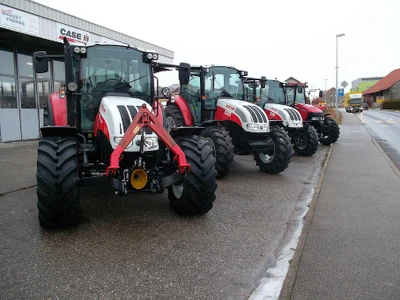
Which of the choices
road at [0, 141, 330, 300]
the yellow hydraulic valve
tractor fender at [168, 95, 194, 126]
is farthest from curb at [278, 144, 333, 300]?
tractor fender at [168, 95, 194, 126]

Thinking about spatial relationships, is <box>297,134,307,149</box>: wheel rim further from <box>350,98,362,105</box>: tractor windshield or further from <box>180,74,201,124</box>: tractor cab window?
<box>350,98,362,105</box>: tractor windshield

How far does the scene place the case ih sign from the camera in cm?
1268

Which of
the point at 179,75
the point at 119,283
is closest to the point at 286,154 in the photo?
the point at 179,75

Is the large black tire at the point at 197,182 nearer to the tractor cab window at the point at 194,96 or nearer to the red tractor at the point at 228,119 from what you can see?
the red tractor at the point at 228,119

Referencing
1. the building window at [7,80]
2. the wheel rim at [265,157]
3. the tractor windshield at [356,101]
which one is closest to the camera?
the wheel rim at [265,157]

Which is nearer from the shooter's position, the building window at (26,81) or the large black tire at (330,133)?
the building window at (26,81)

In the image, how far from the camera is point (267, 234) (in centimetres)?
427

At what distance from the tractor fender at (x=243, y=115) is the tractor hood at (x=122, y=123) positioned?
363 centimetres

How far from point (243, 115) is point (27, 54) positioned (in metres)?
10.4

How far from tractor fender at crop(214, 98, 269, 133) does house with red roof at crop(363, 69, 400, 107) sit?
222ft

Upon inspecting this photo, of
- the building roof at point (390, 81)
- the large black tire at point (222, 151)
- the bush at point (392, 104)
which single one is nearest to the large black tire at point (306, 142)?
the large black tire at point (222, 151)

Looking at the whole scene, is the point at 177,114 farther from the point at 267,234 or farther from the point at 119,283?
the point at 119,283

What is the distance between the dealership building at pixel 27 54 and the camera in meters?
11.3

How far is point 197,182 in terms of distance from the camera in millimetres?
4395
